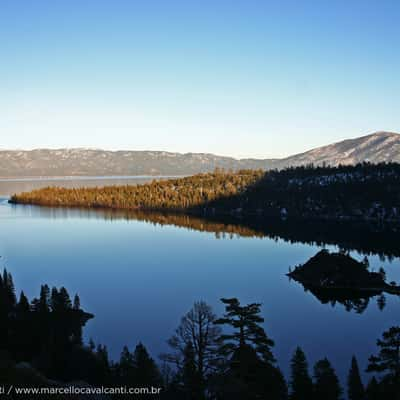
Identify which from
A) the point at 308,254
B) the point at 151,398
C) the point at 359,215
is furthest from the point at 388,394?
the point at 359,215

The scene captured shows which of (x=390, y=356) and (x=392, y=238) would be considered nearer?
(x=390, y=356)

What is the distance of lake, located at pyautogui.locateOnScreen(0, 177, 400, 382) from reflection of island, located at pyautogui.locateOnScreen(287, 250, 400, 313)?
2.79 metres

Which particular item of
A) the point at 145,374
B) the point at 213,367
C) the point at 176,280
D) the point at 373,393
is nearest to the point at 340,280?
the point at 176,280

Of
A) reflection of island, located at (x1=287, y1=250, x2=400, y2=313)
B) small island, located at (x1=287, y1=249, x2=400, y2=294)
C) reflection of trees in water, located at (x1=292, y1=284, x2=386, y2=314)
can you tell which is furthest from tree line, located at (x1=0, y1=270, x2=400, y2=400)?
small island, located at (x1=287, y1=249, x2=400, y2=294)

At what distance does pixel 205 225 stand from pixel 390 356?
131 m

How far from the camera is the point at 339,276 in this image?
81.1 meters

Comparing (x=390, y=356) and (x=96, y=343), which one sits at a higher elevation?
(x=390, y=356)

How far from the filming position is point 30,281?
82.2 m

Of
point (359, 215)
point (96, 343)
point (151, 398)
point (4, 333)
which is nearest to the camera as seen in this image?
point (151, 398)

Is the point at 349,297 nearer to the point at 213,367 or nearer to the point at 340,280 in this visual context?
the point at 340,280

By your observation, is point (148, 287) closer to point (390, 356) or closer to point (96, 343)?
point (96, 343)

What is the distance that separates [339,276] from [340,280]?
0.85 metres

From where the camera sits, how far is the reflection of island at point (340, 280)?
72938 mm

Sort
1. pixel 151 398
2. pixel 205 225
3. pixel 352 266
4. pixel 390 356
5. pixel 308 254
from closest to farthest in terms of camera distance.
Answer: pixel 151 398
pixel 390 356
pixel 352 266
pixel 308 254
pixel 205 225
